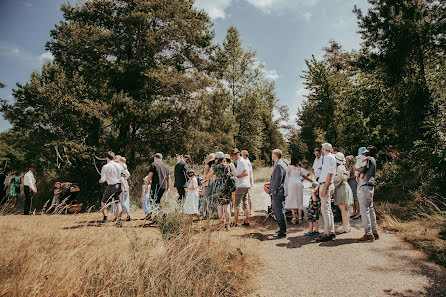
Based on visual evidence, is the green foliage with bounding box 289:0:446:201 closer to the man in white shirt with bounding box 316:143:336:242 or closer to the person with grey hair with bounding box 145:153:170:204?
the man in white shirt with bounding box 316:143:336:242

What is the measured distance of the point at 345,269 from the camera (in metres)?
4.30

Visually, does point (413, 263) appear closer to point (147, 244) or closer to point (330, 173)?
point (330, 173)

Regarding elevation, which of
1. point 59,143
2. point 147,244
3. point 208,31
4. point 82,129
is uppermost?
point 208,31

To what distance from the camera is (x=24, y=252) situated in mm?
3492

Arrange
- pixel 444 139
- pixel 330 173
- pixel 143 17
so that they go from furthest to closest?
pixel 143 17 → pixel 444 139 → pixel 330 173

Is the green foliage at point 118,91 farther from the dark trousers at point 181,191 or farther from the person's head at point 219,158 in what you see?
the person's head at point 219,158

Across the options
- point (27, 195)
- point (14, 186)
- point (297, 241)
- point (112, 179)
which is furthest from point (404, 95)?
point (14, 186)

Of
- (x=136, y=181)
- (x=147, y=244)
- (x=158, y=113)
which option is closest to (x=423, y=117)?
(x=147, y=244)

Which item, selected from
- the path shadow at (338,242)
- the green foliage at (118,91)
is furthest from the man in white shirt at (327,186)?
the green foliage at (118,91)

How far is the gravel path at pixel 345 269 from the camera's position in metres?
3.65

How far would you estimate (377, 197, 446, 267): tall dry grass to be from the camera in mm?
4745

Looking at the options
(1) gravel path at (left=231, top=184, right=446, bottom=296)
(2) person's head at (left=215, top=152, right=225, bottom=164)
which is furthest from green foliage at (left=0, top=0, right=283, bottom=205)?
(1) gravel path at (left=231, top=184, right=446, bottom=296)

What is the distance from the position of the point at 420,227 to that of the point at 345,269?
3.11 m

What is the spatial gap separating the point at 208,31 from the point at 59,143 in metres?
10.2
